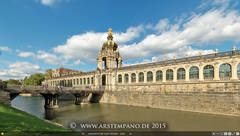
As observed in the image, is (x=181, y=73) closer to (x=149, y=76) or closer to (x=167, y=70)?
(x=167, y=70)

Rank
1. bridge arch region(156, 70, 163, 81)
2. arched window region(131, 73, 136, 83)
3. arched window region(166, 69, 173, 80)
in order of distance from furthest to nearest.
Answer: arched window region(131, 73, 136, 83) → bridge arch region(156, 70, 163, 81) → arched window region(166, 69, 173, 80)

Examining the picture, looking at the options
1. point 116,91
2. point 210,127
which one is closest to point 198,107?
point 210,127

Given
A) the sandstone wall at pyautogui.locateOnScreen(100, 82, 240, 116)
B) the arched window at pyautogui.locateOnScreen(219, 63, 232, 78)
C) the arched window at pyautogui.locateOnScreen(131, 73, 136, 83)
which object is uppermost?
the arched window at pyautogui.locateOnScreen(219, 63, 232, 78)

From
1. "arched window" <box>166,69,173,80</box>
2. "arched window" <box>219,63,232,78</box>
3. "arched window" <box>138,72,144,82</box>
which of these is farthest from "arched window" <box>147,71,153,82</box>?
"arched window" <box>219,63,232,78</box>

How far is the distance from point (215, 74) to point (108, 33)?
31.8 m

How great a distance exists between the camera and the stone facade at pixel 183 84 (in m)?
19.3

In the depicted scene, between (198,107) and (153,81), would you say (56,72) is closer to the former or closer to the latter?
(153,81)

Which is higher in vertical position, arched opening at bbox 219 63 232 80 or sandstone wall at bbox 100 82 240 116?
arched opening at bbox 219 63 232 80

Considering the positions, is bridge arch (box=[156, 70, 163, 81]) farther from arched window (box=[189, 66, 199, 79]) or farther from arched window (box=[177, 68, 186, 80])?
arched window (box=[189, 66, 199, 79])

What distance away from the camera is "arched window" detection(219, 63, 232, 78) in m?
19.7

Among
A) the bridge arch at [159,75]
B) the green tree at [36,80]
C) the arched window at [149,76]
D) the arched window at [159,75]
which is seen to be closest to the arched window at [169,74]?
the bridge arch at [159,75]

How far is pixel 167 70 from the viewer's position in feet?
86.5

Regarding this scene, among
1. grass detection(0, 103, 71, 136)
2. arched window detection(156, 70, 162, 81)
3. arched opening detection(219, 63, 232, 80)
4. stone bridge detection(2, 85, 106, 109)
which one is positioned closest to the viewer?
grass detection(0, 103, 71, 136)

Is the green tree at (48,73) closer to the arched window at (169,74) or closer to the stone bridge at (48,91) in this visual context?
the stone bridge at (48,91)
